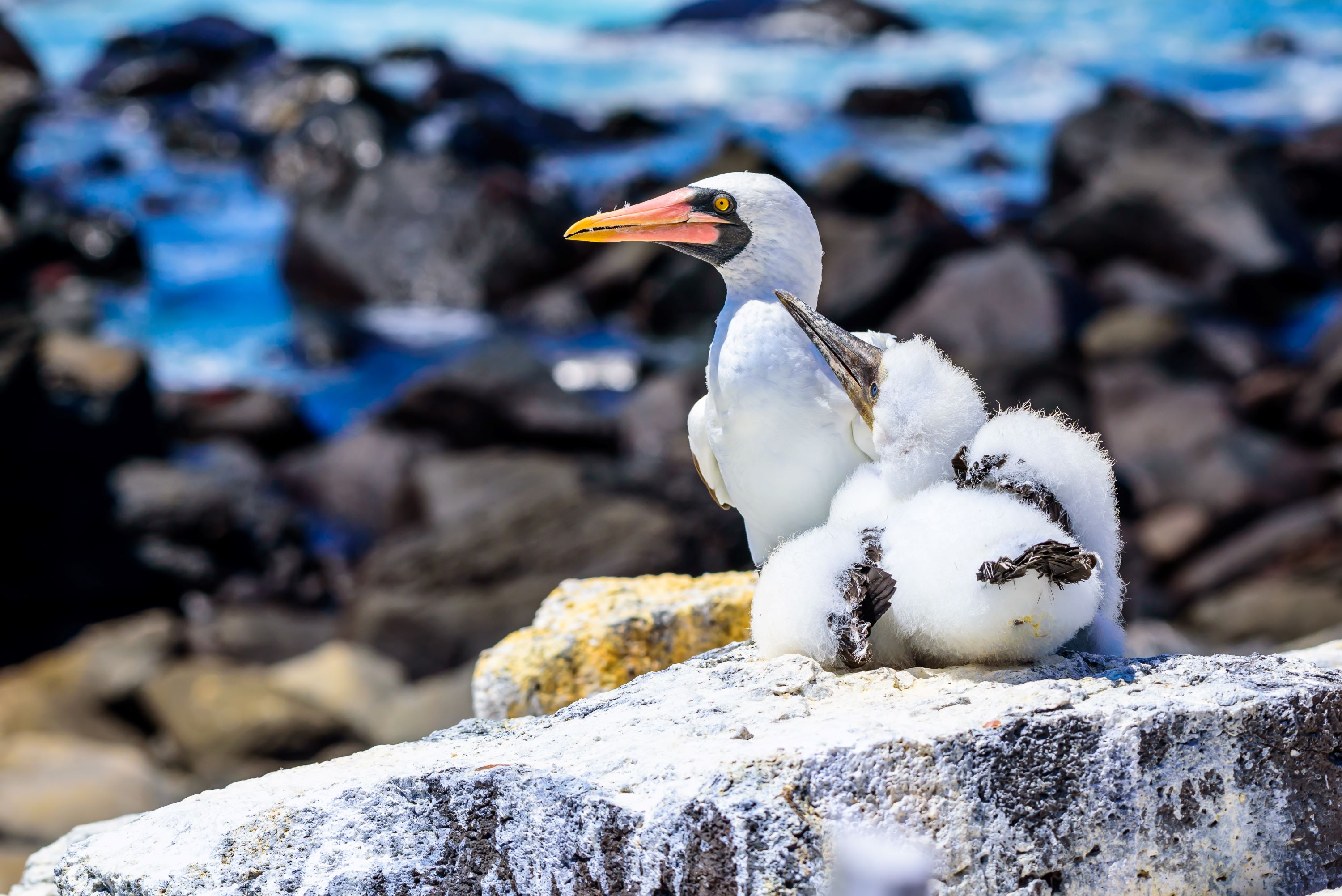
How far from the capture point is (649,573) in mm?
11789

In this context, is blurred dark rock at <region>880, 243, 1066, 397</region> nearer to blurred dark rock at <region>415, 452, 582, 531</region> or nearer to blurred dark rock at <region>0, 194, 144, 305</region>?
blurred dark rock at <region>415, 452, 582, 531</region>

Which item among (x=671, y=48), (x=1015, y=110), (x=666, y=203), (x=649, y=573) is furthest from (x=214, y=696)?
(x=671, y=48)

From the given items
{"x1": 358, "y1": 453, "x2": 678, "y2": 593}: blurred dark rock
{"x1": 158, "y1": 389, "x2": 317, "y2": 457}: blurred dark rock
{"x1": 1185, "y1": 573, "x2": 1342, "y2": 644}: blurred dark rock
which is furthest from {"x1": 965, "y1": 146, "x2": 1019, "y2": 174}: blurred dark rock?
{"x1": 358, "y1": 453, "x2": 678, "y2": 593}: blurred dark rock

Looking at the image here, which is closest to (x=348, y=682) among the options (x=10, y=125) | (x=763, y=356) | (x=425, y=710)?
(x=425, y=710)

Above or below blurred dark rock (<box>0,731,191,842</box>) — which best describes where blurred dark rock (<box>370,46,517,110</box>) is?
above

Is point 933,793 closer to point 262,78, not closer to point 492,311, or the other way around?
point 492,311

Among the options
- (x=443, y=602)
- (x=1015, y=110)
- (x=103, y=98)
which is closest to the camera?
(x=443, y=602)

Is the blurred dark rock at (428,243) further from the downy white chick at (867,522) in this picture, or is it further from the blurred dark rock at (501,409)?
→ the downy white chick at (867,522)

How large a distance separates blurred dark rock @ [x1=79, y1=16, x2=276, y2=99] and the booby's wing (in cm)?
3590

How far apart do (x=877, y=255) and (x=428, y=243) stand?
25.9 feet

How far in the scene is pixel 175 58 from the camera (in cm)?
3769

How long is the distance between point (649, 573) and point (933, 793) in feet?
28.6

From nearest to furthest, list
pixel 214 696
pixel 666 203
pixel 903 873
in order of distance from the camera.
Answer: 1. pixel 903 873
2. pixel 666 203
3. pixel 214 696

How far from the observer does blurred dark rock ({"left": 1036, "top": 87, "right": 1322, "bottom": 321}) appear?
1981 cm
